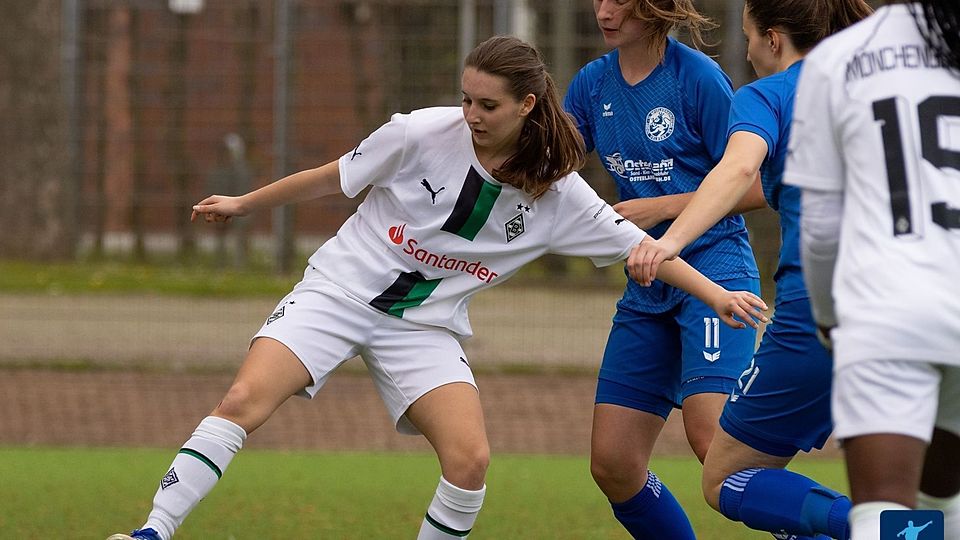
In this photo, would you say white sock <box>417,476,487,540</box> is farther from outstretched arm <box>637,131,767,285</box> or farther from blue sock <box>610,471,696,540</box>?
outstretched arm <box>637,131,767,285</box>

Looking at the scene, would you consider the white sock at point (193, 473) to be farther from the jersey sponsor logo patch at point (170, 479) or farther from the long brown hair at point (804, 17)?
the long brown hair at point (804, 17)

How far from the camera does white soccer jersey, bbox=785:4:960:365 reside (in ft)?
9.34

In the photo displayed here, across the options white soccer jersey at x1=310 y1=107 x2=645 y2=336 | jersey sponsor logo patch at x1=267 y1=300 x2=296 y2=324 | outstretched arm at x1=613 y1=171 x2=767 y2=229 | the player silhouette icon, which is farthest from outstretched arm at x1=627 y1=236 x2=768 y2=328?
jersey sponsor logo patch at x1=267 y1=300 x2=296 y2=324

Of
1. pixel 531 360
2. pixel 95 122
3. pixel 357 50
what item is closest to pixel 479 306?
pixel 531 360

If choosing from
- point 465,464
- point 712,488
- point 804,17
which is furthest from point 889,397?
point 465,464

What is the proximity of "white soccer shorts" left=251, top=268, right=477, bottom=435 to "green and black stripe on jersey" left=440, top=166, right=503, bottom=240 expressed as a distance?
36cm

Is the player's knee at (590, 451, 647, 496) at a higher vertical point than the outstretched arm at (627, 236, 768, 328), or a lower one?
lower

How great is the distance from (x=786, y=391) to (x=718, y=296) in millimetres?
362

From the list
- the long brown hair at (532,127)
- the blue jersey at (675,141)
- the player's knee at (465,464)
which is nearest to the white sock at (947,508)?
the player's knee at (465,464)

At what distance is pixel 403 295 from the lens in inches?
186

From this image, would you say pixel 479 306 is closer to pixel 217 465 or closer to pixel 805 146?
pixel 217 465

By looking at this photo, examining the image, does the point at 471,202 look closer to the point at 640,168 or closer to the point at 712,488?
the point at 640,168

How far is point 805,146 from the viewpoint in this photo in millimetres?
3080

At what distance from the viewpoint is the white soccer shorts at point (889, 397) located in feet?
9.33
